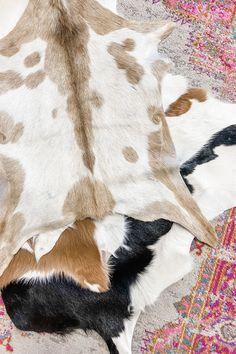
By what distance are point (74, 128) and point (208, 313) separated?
32.7 inches

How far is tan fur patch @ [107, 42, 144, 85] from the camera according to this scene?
5.37ft

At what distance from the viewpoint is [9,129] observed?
5.23 ft

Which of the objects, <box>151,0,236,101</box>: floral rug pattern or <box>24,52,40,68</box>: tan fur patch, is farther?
<box>151,0,236,101</box>: floral rug pattern

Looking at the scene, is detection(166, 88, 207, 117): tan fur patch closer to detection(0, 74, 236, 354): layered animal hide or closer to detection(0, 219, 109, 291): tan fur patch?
detection(0, 74, 236, 354): layered animal hide

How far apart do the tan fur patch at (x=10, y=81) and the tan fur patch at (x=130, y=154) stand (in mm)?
420

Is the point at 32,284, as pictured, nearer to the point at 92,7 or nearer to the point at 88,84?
the point at 88,84

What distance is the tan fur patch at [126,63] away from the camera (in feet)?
5.37

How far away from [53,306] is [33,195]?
0.39 m

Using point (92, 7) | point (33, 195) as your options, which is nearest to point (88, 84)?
point (92, 7)

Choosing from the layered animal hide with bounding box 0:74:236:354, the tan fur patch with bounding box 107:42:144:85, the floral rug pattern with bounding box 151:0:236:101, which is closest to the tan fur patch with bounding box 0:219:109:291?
the layered animal hide with bounding box 0:74:236:354

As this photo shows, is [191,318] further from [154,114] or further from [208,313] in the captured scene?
[154,114]

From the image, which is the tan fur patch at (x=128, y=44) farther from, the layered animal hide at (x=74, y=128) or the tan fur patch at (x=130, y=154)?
the tan fur patch at (x=130, y=154)

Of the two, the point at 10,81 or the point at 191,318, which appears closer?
the point at 10,81

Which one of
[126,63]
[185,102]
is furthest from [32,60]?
[185,102]
